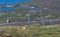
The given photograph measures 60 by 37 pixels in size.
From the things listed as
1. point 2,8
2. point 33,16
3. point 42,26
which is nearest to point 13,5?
point 2,8

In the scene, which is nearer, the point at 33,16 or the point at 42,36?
the point at 42,36

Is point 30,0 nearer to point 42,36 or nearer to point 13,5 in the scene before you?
point 13,5

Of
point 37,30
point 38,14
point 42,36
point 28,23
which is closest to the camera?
point 42,36

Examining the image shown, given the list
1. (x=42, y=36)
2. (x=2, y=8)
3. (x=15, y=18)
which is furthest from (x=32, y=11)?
(x=42, y=36)

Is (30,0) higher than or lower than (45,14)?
higher

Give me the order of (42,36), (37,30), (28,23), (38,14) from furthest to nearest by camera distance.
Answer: (38,14) → (28,23) → (37,30) → (42,36)

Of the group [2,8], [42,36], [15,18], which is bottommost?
[42,36]
